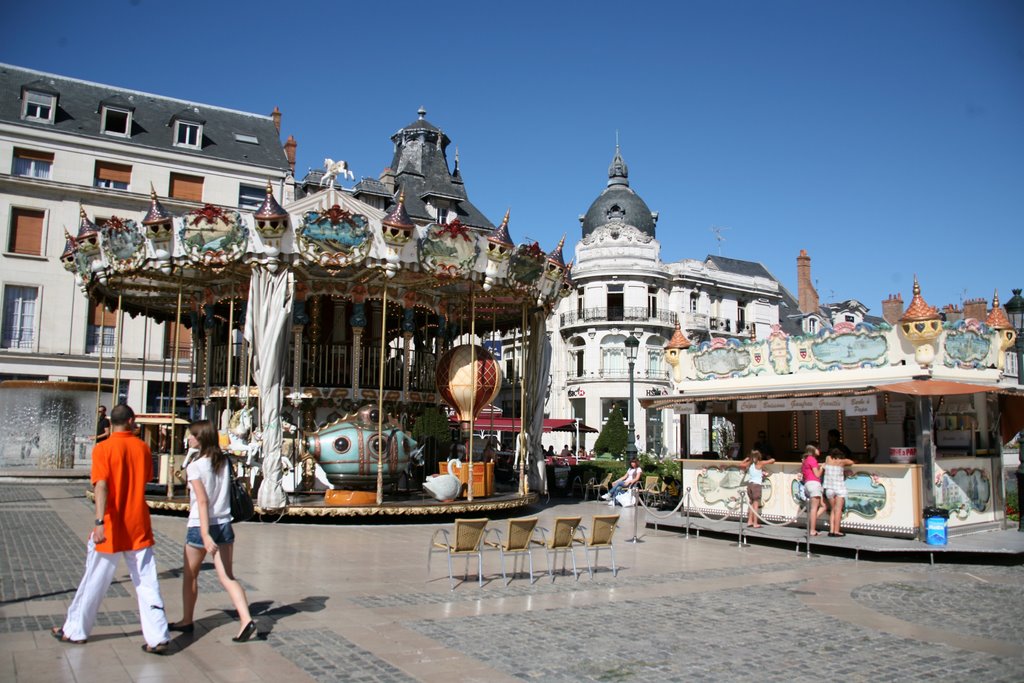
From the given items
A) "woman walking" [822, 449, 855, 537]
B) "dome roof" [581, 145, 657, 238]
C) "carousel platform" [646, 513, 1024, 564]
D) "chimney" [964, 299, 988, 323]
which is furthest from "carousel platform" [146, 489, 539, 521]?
"dome roof" [581, 145, 657, 238]

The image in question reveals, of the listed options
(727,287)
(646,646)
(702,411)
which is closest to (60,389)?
(702,411)

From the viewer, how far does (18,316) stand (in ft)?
113

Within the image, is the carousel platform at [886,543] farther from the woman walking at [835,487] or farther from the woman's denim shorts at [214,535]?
the woman's denim shorts at [214,535]

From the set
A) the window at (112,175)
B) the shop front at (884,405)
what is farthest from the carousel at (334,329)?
the window at (112,175)

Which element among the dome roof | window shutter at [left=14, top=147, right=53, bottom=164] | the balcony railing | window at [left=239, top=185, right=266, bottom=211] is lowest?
the balcony railing

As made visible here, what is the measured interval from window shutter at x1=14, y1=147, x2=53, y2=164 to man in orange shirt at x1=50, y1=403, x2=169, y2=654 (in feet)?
109

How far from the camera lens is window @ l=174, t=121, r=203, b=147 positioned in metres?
37.6

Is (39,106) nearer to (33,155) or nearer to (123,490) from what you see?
(33,155)

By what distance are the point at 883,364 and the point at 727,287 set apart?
141ft

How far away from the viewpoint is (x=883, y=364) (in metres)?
15.7

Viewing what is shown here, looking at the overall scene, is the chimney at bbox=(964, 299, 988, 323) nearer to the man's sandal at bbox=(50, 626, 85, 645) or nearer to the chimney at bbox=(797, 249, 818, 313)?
the chimney at bbox=(797, 249, 818, 313)

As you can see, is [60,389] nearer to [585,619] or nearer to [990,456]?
[585,619]

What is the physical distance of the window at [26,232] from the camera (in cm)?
3456

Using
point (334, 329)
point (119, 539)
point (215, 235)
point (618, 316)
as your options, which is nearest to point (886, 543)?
point (119, 539)
